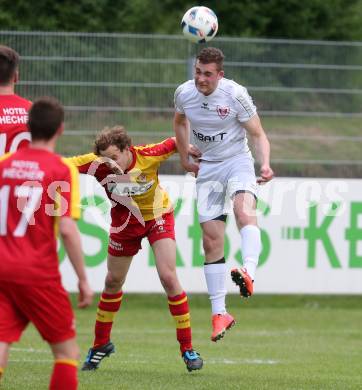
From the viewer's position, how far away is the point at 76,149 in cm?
1766

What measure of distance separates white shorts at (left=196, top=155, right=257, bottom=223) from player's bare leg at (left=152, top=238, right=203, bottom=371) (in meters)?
0.42

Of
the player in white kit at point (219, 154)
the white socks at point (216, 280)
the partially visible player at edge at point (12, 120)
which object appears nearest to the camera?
the partially visible player at edge at point (12, 120)

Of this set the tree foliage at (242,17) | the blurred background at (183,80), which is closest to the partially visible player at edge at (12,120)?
the blurred background at (183,80)

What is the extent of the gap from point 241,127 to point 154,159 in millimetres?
839

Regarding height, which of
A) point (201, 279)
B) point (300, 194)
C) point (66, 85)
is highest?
point (66, 85)

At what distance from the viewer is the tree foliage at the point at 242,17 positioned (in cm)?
2514

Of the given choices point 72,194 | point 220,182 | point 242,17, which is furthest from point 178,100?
point 242,17

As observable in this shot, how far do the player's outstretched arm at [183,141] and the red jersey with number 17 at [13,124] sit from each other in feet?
6.32

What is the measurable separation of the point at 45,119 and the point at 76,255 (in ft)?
2.76

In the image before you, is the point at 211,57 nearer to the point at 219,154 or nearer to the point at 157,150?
the point at 219,154

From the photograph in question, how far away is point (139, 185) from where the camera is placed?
10375 mm

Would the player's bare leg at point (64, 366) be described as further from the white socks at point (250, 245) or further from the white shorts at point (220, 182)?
the white shorts at point (220, 182)

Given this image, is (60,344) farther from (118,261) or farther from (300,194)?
(300,194)

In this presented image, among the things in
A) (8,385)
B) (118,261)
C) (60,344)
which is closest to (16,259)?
(60,344)
